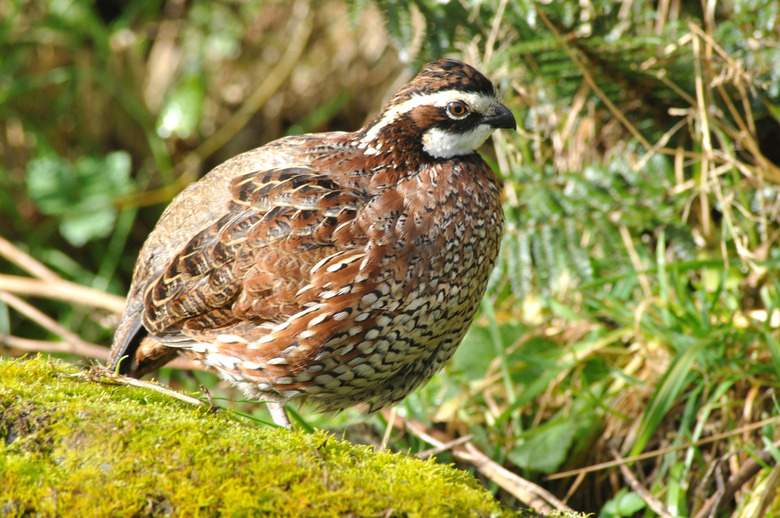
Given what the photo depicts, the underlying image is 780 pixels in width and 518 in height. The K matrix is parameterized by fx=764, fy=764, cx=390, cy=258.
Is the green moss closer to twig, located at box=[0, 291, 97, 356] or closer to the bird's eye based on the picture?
the bird's eye

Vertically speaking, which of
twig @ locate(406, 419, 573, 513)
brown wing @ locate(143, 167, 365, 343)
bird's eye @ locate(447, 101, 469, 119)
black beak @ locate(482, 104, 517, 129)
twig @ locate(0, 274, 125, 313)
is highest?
bird's eye @ locate(447, 101, 469, 119)

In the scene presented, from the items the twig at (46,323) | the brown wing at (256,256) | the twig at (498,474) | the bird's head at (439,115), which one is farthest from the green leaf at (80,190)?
the bird's head at (439,115)

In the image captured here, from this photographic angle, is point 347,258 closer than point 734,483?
Yes

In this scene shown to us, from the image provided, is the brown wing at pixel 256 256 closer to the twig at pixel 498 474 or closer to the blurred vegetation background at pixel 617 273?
the blurred vegetation background at pixel 617 273

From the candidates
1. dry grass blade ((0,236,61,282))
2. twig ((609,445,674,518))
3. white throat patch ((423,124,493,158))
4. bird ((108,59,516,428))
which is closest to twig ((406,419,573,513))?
twig ((609,445,674,518))

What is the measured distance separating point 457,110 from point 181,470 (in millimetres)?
1820

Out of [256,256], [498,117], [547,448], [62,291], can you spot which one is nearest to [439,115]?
[498,117]

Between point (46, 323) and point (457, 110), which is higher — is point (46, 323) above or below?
below

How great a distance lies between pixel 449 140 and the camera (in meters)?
3.19

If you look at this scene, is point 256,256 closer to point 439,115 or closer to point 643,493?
point 439,115

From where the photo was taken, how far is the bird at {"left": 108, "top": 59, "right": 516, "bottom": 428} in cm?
291

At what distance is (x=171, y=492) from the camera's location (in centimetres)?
188

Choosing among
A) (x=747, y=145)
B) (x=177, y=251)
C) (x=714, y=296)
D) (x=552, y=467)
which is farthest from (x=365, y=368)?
(x=747, y=145)

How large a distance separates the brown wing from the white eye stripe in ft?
1.06
